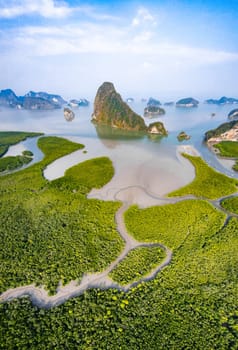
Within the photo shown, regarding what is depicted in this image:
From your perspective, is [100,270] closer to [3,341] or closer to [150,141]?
[3,341]

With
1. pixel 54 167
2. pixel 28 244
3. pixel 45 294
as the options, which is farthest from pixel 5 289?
pixel 54 167

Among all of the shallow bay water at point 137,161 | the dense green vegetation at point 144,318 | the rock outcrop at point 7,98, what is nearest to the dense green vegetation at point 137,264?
the dense green vegetation at point 144,318

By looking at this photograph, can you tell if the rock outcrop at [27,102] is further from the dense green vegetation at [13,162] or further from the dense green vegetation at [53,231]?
the dense green vegetation at [53,231]

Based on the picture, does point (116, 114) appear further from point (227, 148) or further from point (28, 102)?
point (28, 102)

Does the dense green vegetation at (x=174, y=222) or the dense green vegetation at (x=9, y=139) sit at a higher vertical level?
the dense green vegetation at (x=174, y=222)

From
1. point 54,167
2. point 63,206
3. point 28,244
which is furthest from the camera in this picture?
point 54,167

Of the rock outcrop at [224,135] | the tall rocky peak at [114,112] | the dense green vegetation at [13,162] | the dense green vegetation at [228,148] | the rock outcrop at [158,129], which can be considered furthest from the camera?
the tall rocky peak at [114,112]

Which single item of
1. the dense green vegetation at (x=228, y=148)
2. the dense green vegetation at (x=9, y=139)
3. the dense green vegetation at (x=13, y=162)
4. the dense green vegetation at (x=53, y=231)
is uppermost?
the dense green vegetation at (x=228, y=148)

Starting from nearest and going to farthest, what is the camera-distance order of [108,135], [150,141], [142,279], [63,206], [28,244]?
[142,279]
[28,244]
[63,206]
[150,141]
[108,135]
